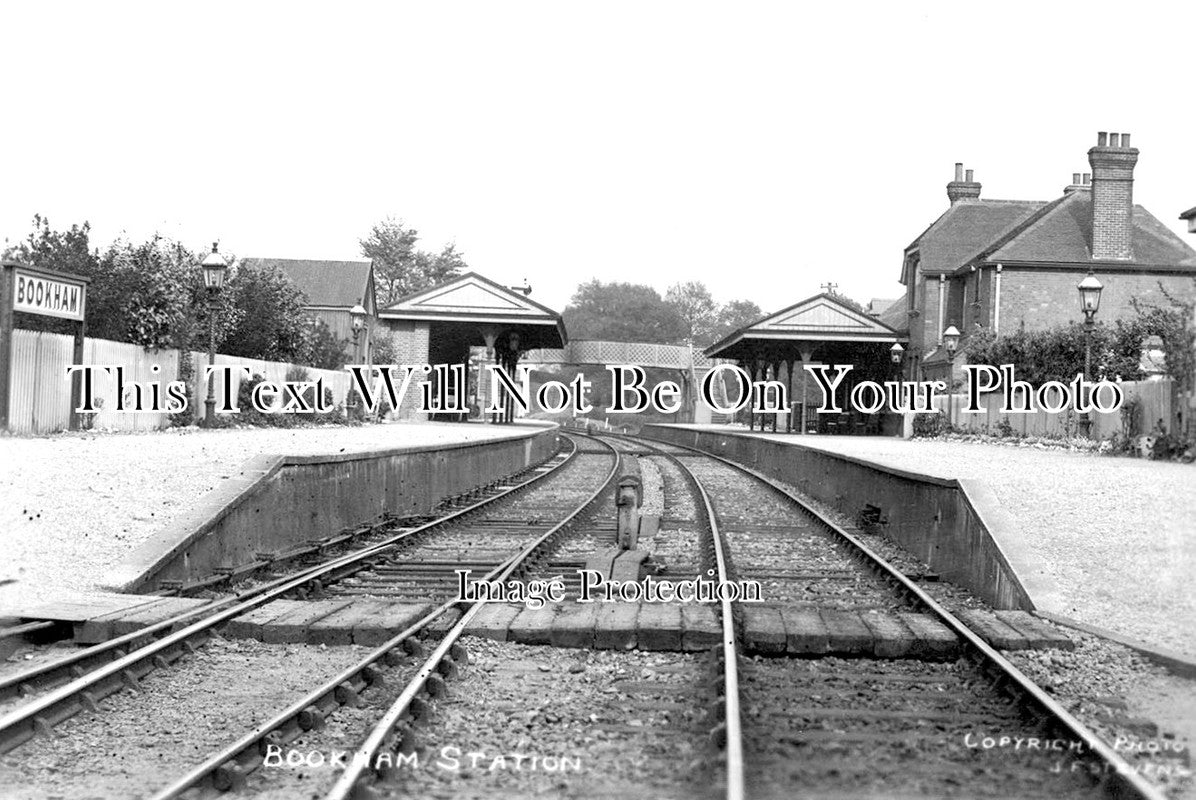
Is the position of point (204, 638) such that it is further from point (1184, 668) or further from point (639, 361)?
point (639, 361)

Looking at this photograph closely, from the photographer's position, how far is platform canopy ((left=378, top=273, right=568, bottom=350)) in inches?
1481

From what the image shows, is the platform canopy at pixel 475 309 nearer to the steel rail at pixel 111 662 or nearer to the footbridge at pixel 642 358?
the footbridge at pixel 642 358

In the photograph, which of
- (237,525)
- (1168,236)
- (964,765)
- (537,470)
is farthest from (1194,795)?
(1168,236)

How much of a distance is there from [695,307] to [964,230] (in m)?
89.9

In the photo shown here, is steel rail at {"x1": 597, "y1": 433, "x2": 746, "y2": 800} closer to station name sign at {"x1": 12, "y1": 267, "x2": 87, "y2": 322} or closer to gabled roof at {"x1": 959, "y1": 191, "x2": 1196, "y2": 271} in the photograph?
station name sign at {"x1": 12, "y1": 267, "x2": 87, "y2": 322}

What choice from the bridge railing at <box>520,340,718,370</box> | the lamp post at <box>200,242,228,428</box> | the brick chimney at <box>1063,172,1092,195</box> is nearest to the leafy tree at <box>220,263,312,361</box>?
the lamp post at <box>200,242,228,428</box>

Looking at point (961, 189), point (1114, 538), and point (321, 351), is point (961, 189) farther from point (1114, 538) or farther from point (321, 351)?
point (1114, 538)

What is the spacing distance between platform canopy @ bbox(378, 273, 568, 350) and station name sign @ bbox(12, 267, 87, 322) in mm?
18227

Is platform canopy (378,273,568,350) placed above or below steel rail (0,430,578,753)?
above

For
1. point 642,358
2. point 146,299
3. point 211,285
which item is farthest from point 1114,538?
point 642,358

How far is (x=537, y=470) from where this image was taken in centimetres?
2752

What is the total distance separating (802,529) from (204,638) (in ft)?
29.5

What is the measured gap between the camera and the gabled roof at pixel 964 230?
44469mm

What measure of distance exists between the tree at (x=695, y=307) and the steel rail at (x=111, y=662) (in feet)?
408
